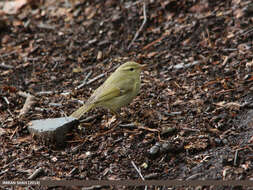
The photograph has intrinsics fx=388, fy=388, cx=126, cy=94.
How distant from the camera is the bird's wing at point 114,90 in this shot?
581 centimetres

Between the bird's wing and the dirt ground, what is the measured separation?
37 cm

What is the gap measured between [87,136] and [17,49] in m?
4.06

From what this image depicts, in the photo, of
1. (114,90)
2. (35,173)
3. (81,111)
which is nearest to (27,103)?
(81,111)

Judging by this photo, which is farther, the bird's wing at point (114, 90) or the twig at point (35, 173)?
the bird's wing at point (114, 90)

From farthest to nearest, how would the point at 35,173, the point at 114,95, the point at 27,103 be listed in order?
the point at 27,103, the point at 114,95, the point at 35,173

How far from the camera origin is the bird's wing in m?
5.81

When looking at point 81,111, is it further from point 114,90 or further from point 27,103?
point 27,103

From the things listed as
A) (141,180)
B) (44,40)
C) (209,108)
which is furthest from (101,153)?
(44,40)

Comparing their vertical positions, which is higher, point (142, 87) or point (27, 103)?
point (27, 103)

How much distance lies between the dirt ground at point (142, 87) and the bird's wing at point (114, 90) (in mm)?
370

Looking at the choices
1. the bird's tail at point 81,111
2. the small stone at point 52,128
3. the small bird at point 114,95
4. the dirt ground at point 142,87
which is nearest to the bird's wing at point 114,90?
the small bird at point 114,95

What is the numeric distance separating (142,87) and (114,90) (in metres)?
0.92

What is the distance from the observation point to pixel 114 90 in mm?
5941

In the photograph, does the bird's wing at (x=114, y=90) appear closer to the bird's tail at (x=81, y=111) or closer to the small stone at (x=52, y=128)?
the bird's tail at (x=81, y=111)
